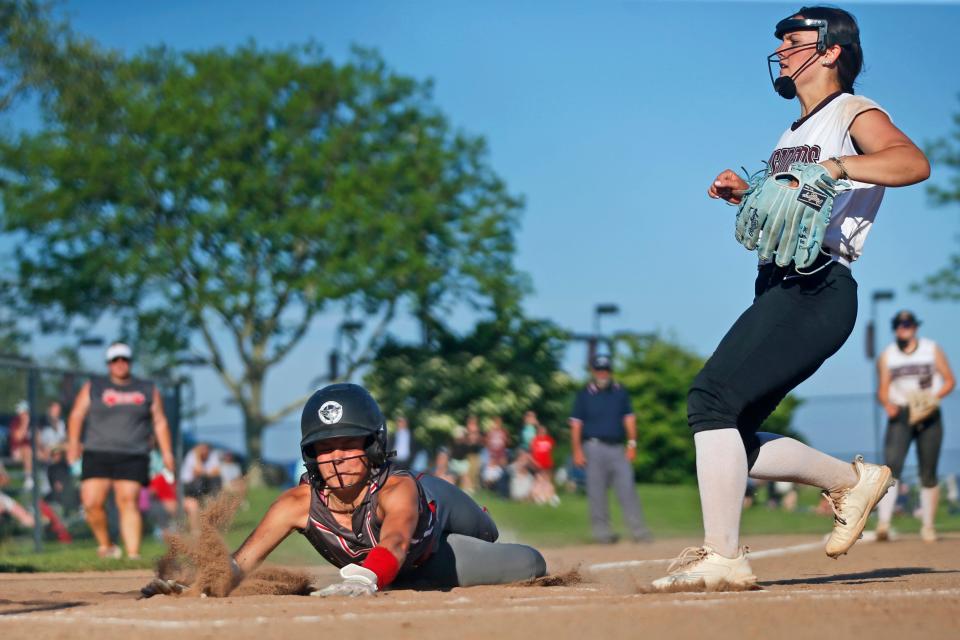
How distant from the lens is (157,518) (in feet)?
58.1

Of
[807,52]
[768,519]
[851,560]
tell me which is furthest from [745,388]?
[768,519]

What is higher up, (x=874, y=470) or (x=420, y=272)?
(x=420, y=272)

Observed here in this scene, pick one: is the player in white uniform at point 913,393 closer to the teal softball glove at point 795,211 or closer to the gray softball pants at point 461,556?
the gray softball pants at point 461,556

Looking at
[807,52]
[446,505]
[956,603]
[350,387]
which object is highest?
[807,52]

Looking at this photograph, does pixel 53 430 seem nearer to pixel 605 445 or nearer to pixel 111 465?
pixel 111 465

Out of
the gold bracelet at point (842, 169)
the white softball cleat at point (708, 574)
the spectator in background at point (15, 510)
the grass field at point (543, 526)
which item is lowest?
the white softball cleat at point (708, 574)

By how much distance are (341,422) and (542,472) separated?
69.2 ft

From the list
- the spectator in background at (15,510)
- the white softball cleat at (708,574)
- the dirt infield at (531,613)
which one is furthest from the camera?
the spectator in background at (15,510)

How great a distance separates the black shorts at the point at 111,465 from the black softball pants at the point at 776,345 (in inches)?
313

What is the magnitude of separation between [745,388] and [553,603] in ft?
3.82

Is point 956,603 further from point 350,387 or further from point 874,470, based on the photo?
point 350,387

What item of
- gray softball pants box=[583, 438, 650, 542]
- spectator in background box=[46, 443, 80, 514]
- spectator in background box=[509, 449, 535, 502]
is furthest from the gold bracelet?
spectator in background box=[509, 449, 535, 502]

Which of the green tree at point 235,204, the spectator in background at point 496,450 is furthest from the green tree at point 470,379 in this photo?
the spectator in background at point 496,450

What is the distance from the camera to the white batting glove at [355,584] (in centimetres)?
525
